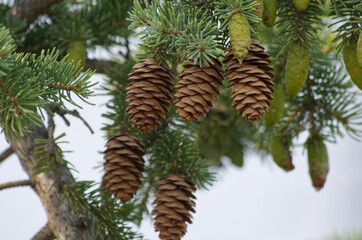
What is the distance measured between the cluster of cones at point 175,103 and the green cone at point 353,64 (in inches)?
4.1

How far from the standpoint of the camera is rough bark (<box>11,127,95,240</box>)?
2.13 ft

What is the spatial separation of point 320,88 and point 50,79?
1.49 feet

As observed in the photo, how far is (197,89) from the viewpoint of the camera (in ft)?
1.64

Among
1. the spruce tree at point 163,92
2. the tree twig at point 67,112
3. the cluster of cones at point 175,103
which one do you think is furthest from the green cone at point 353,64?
the tree twig at point 67,112

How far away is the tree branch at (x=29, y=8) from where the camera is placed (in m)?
0.76

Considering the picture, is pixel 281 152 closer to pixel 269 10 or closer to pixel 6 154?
pixel 269 10

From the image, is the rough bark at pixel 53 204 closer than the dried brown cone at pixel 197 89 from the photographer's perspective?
No

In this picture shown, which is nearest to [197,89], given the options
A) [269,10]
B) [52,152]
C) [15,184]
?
[269,10]

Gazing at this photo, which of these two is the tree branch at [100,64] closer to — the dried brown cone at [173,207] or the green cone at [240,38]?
the dried brown cone at [173,207]

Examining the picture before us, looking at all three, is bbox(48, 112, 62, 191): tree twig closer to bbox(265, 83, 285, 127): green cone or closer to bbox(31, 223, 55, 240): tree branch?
bbox(31, 223, 55, 240): tree branch

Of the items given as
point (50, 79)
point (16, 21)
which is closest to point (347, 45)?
point (50, 79)

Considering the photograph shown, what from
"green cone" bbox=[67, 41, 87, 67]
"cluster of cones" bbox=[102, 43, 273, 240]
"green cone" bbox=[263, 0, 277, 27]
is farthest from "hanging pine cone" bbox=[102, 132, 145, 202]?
"green cone" bbox=[263, 0, 277, 27]

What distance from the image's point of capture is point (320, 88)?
0.76 metres

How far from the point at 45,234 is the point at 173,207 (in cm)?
24
